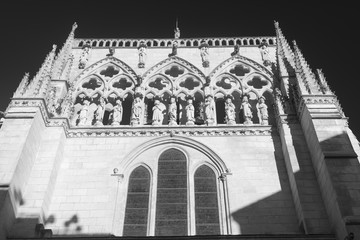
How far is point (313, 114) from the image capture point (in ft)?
48.0

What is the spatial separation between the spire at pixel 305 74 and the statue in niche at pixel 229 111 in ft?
8.90

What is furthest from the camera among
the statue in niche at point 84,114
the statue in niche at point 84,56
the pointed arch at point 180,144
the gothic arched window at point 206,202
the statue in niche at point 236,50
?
the statue in niche at point 236,50

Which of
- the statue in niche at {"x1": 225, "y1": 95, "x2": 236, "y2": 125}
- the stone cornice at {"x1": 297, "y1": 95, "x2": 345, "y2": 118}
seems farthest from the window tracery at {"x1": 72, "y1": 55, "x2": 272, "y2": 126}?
the stone cornice at {"x1": 297, "y1": 95, "x2": 345, "y2": 118}

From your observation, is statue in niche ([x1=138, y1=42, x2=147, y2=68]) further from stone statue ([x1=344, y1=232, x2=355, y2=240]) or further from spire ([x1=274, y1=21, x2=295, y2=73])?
stone statue ([x1=344, y1=232, x2=355, y2=240])

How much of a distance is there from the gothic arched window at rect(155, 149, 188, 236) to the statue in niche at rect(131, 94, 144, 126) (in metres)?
1.90

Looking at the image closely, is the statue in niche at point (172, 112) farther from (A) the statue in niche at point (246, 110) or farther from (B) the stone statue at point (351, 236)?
(B) the stone statue at point (351, 236)

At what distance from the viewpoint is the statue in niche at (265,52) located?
766 inches

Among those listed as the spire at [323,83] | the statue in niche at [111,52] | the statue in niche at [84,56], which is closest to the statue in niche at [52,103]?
the statue in niche at [84,56]

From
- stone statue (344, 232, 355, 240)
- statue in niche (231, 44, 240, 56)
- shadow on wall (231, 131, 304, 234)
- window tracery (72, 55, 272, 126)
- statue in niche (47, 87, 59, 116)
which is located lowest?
stone statue (344, 232, 355, 240)

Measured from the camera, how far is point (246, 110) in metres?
17.5

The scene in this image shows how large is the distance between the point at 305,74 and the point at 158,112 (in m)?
5.54

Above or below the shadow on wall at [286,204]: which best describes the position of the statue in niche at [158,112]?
above

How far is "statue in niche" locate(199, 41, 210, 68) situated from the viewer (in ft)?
63.8

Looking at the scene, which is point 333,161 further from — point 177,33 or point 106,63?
point 177,33
